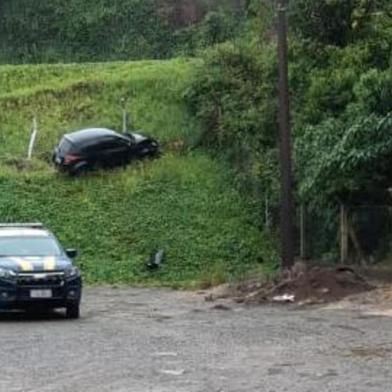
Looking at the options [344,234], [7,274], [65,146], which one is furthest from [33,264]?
[65,146]

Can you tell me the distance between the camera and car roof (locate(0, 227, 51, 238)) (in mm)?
21562

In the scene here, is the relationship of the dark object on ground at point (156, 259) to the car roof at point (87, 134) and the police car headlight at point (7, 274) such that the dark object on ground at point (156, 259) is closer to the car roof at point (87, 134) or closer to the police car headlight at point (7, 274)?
the car roof at point (87, 134)

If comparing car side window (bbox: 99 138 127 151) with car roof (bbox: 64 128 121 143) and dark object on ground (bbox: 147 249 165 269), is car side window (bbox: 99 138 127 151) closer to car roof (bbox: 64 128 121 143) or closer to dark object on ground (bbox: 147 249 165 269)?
car roof (bbox: 64 128 121 143)

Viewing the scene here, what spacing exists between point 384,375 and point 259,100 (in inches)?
996

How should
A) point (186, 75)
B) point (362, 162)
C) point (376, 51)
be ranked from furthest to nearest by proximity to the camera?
1. point (186, 75)
2. point (376, 51)
3. point (362, 162)

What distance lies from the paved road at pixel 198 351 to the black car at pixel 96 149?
14697 millimetres

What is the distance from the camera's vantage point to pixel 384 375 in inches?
491

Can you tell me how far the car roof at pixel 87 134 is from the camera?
36875mm

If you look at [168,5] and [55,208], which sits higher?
[168,5]

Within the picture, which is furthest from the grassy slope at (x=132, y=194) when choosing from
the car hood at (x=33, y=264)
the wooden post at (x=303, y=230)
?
the car hood at (x=33, y=264)

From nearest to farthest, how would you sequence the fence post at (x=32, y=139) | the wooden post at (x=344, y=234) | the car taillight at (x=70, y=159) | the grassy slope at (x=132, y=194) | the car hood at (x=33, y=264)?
the car hood at (x=33, y=264) → the wooden post at (x=344, y=234) → the grassy slope at (x=132, y=194) → the car taillight at (x=70, y=159) → the fence post at (x=32, y=139)

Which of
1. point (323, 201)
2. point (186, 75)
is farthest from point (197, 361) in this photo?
point (186, 75)

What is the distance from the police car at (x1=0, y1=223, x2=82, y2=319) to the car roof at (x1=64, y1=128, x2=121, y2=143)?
16188mm

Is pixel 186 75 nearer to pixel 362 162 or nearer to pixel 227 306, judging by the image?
pixel 362 162
